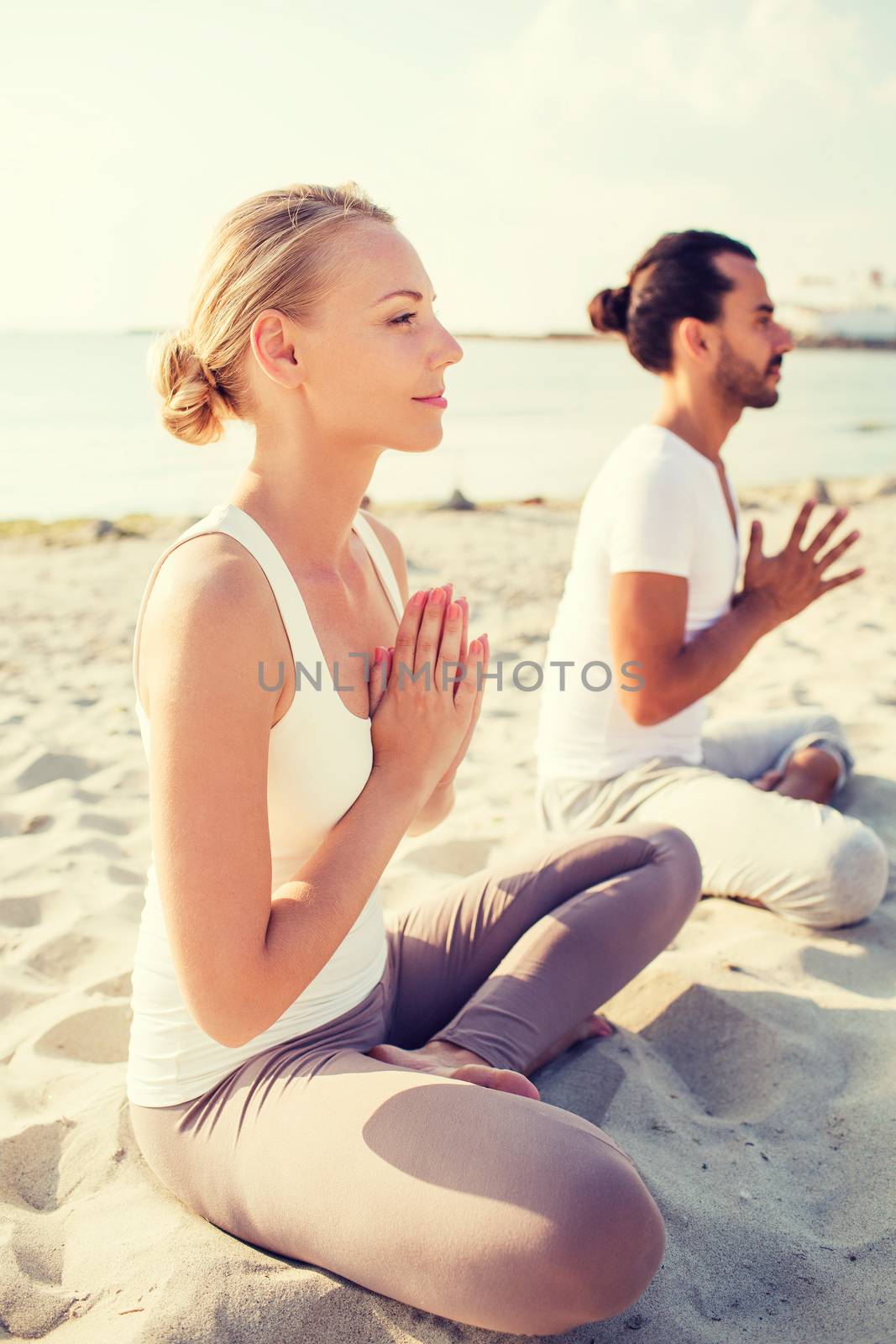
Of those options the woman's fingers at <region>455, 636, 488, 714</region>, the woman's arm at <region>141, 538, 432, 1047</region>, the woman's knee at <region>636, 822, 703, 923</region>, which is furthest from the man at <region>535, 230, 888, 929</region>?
the woman's arm at <region>141, 538, 432, 1047</region>

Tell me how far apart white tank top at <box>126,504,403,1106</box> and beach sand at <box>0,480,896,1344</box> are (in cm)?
28

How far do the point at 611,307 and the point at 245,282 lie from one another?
2.04 m

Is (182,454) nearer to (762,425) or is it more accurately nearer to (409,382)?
(762,425)

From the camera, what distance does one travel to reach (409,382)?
185 cm

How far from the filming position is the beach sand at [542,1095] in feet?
5.42

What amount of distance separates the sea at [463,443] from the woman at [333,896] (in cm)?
24

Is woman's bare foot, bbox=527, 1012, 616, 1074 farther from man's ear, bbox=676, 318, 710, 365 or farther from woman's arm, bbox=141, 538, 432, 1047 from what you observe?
man's ear, bbox=676, 318, 710, 365

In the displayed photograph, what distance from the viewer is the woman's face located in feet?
5.98

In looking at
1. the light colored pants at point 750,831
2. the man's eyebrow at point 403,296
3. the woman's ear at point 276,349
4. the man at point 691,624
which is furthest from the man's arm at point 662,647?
the woman's ear at point 276,349

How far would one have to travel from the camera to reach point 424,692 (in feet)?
6.18

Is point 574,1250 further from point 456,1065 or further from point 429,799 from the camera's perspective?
point 429,799

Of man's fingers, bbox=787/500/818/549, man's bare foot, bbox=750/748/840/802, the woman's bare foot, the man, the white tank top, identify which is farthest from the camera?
man's bare foot, bbox=750/748/840/802

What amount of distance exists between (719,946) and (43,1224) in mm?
1687

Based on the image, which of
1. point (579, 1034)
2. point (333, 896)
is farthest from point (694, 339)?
point (333, 896)
